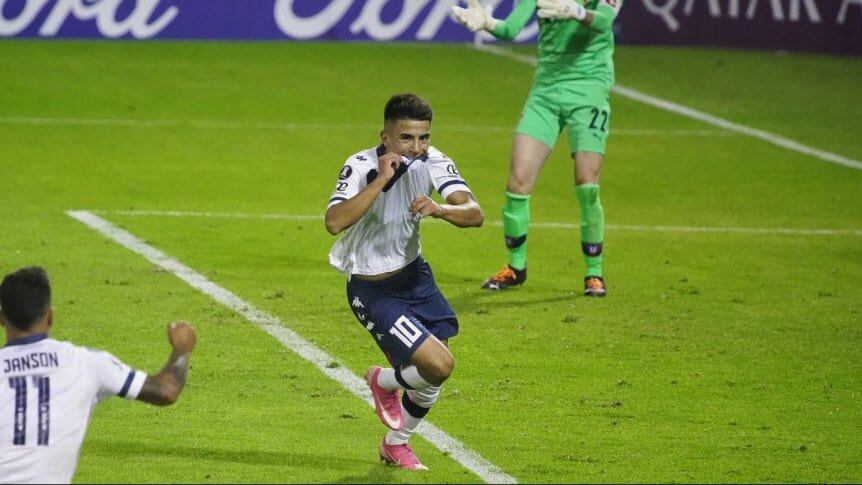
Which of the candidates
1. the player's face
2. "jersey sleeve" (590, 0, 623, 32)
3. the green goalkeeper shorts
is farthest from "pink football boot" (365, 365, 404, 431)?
"jersey sleeve" (590, 0, 623, 32)

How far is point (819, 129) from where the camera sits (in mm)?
22469

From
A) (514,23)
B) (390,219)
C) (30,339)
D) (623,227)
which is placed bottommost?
(623,227)

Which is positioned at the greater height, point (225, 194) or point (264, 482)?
point (264, 482)

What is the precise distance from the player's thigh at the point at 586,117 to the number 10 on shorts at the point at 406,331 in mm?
4937

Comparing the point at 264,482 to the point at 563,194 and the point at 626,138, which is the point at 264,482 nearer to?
the point at 563,194

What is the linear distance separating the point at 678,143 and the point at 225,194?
Answer: 22.8 feet

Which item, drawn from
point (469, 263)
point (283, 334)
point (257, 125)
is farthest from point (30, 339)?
point (257, 125)

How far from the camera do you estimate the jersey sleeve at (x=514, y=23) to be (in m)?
11.9

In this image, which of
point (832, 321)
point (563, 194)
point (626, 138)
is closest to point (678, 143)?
point (626, 138)

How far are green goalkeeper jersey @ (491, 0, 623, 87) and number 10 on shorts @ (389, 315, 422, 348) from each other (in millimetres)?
5134

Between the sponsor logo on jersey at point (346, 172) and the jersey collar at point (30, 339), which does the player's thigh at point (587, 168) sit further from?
the jersey collar at point (30, 339)

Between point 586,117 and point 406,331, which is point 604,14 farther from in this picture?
point 406,331

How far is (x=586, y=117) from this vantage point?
40.7 ft

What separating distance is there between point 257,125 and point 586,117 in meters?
9.62
